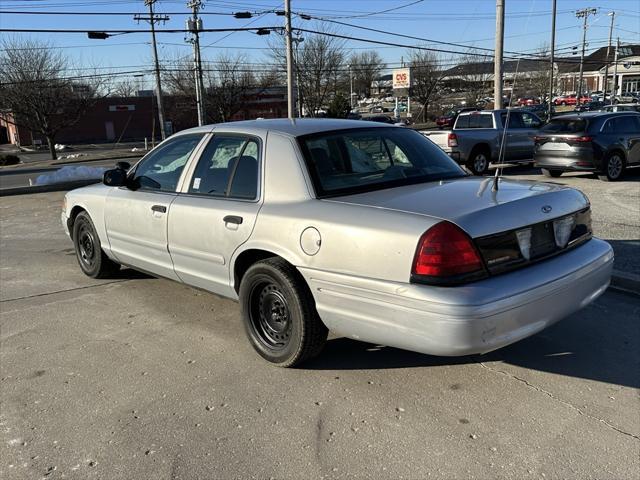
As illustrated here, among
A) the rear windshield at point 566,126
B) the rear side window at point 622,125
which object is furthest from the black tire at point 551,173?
the rear side window at point 622,125

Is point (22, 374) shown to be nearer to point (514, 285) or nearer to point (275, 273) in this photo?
point (275, 273)

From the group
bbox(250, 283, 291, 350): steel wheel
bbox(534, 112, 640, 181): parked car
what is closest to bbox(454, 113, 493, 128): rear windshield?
bbox(534, 112, 640, 181): parked car

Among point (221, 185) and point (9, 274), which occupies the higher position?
point (221, 185)

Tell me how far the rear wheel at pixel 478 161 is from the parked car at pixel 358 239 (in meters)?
11.1

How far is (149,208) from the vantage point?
4816 millimetres

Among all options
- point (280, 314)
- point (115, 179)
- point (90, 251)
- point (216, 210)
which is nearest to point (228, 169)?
point (216, 210)

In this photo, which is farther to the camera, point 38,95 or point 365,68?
point 365,68

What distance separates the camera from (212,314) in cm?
499

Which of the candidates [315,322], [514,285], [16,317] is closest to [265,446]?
[315,322]

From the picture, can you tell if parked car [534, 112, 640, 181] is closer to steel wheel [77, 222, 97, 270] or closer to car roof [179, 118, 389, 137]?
car roof [179, 118, 389, 137]

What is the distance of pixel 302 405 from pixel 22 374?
2.02 metres

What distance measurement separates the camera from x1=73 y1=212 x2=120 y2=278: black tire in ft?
19.2

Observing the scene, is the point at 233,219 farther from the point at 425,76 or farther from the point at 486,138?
the point at 425,76

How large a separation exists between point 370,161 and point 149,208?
1.95 m
